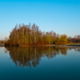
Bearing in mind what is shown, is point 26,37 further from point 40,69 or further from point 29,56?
point 40,69

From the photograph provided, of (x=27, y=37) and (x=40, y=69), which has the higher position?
(x=27, y=37)

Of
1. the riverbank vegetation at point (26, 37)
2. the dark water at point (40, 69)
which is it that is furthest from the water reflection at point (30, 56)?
the riverbank vegetation at point (26, 37)

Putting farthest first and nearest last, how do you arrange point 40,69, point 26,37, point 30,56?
point 26,37 < point 30,56 < point 40,69

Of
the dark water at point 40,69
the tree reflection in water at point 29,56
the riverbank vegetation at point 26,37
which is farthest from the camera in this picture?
the riverbank vegetation at point 26,37

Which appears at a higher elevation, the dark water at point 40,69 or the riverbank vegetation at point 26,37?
the riverbank vegetation at point 26,37

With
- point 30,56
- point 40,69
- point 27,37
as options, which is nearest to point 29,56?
point 30,56

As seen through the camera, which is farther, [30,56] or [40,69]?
[30,56]

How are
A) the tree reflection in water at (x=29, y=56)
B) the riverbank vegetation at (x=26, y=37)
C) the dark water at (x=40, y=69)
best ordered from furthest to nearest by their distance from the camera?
the riverbank vegetation at (x=26, y=37), the tree reflection in water at (x=29, y=56), the dark water at (x=40, y=69)

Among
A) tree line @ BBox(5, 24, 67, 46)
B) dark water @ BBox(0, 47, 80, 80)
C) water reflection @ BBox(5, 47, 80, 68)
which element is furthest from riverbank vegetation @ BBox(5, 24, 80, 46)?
dark water @ BBox(0, 47, 80, 80)

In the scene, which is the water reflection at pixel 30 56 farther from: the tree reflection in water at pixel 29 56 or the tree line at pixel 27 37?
the tree line at pixel 27 37

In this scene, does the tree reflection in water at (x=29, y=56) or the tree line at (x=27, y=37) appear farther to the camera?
the tree line at (x=27, y=37)

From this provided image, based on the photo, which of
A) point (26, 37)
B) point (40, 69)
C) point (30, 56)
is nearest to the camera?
point (40, 69)

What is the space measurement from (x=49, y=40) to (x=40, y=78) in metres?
52.9

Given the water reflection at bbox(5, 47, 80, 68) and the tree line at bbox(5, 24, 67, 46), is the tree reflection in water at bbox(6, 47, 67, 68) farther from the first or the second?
the tree line at bbox(5, 24, 67, 46)
